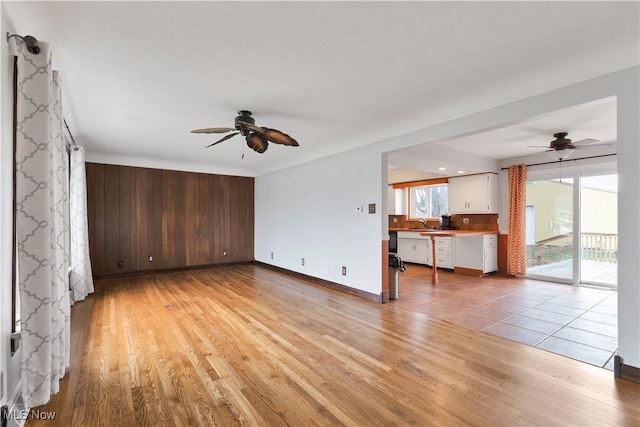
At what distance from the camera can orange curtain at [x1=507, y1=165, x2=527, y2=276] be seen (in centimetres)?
597

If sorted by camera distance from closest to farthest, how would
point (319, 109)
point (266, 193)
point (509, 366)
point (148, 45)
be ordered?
point (148, 45), point (509, 366), point (319, 109), point (266, 193)

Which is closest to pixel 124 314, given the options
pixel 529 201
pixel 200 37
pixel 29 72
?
pixel 29 72

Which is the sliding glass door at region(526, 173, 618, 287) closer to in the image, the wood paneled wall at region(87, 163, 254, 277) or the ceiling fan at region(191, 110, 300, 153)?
the ceiling fan at region(191, 110, 300, 153)

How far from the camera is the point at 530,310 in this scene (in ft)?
12.6

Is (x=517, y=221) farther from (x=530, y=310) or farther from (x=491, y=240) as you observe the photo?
(x=530, y=310)

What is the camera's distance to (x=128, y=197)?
20.0 ft

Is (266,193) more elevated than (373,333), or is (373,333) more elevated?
(266,193)

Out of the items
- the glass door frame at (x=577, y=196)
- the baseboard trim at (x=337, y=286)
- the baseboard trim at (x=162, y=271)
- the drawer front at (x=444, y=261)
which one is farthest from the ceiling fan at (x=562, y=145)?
the baseboard trim at (x=162, y=271)

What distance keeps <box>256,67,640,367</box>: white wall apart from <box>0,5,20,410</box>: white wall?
3.67 metres

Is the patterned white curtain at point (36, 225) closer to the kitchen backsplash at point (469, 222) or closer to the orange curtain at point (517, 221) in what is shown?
the orange curtain at point (517, 221)

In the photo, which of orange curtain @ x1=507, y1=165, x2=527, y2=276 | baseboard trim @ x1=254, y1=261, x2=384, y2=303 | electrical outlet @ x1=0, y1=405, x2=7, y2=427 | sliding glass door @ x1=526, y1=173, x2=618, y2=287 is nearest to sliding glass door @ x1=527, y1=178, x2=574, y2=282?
sliding glass door @ x1=526, y1=173, x2=618, y2=287

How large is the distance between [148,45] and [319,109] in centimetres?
179

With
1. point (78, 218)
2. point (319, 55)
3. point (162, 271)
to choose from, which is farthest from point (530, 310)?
point (162, 271)

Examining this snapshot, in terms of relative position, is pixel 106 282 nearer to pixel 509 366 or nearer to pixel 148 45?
pixel 148 45
